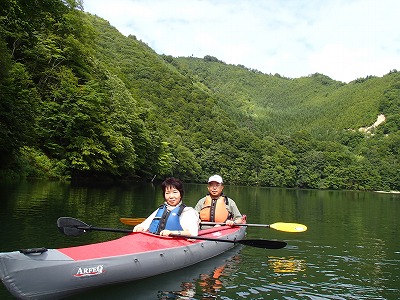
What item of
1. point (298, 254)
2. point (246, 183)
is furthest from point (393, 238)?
point (246, 183)

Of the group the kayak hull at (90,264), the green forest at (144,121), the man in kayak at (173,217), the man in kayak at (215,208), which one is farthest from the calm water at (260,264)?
the green forest at (144,121)

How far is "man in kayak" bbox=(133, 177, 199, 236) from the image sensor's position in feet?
26.5

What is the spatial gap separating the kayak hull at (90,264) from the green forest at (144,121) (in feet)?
39.4

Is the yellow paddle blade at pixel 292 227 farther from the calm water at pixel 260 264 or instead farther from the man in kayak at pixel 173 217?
the man in kayak at pixel 173 217

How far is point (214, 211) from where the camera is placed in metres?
11.0

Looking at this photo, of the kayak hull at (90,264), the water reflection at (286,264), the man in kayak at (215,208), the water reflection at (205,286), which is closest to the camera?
the kayak hull at (90,264)

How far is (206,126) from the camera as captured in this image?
10244 cm

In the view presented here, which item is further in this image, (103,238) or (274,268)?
(103,238)

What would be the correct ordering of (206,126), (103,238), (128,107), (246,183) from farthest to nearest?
(206,126), (246,183), (128,107), (103,238)

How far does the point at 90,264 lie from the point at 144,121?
4641 cm

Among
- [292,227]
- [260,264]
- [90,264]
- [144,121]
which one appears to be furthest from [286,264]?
[144,121]

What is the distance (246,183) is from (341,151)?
33.9 m

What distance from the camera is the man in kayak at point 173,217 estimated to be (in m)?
8.06

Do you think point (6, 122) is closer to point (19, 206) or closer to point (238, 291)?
point (19, 206)
